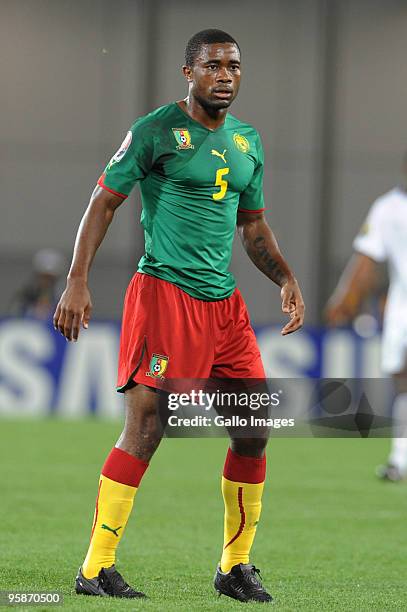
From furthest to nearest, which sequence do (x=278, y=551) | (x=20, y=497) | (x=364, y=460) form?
(x=364, y=460)
(x=20, y=497)
(x=278, y=551)

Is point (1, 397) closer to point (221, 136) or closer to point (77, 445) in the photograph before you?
point (77, 445)

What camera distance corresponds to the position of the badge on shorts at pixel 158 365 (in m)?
4.77

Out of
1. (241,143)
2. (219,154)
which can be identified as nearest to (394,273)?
(241,143)

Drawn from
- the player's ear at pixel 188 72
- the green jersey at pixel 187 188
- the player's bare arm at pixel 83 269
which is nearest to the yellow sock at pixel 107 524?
the player's bare arm at pixel 83 269

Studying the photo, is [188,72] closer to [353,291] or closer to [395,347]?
[353,291]

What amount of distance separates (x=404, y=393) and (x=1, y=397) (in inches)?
213

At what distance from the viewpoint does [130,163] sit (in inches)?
186

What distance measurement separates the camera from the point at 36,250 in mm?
23828

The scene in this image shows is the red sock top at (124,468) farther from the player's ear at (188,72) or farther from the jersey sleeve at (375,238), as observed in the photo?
the jersey sleeve at (375,238)

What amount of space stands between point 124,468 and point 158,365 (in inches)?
15.7

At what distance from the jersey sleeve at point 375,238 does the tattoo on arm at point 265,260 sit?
4.37 m

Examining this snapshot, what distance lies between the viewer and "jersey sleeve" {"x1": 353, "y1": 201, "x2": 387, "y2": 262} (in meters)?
9.51

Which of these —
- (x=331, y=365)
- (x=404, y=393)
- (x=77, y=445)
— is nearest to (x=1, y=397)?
(x=77, y=445)

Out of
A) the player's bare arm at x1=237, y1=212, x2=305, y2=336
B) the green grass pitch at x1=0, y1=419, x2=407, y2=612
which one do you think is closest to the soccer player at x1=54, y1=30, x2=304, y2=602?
the player's bare arm at x1=237, y1=212, x2=305, y2=336
